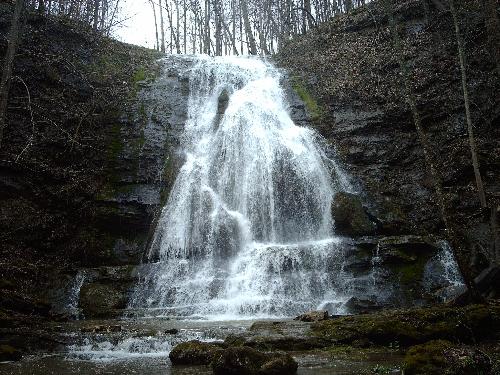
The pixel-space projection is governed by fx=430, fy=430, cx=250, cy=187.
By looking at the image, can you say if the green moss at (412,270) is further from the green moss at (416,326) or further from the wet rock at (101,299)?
the wet rock at (101,299)

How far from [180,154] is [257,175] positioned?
332 cm

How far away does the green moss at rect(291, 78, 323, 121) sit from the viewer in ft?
60.0

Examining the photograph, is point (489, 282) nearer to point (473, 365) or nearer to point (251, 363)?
point (473, 365)

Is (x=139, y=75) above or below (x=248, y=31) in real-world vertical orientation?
below

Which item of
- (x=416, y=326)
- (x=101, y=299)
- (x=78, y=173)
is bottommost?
(x=101, y=299)

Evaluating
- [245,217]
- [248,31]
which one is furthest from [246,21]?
[245,217]

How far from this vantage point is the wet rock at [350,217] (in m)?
13.2

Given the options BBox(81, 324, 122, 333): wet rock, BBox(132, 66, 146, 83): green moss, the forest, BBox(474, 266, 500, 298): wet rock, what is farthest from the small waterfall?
BBox(132, 66, 146, 83): green moss

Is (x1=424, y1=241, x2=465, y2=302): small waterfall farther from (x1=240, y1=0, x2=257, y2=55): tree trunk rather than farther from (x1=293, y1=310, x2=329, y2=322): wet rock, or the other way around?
(x1=240, y1=0, x2=257, y2=55): tree trunk

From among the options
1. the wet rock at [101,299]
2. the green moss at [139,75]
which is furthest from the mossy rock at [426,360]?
the green moss at [139,75]

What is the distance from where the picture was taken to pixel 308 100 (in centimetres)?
1925

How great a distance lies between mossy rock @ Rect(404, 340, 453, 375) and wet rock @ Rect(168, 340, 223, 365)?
257 cm

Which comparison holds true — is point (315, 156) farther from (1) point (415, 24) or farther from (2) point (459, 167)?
(1) point (415, 24)

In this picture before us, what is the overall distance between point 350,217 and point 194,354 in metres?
8.46
